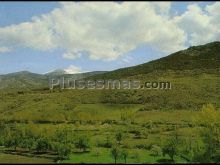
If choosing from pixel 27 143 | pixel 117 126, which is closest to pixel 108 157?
pixel 27 143

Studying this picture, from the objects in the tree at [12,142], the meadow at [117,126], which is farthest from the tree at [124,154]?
the tree at [12,142]

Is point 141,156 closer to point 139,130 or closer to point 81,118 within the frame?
point 139,130

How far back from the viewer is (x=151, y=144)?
8931 cm

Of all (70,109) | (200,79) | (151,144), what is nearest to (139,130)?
(151,144)

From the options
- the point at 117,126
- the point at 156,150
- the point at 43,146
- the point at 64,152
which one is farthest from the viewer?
the point at 117,126

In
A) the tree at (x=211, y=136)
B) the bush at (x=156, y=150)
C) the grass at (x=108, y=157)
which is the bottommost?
the grass at (x=108, y=157)

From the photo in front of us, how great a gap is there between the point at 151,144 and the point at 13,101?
113486 millimetres

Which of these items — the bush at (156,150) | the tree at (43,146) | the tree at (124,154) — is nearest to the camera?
the tree at (124,154)

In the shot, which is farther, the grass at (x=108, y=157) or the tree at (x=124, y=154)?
the tree at (x=124, y=154)

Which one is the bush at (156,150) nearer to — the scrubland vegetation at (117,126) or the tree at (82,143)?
the scrubland vegetation at (117,126)

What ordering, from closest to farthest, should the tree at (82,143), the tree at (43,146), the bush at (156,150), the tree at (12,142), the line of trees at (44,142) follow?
the bush at (156,150) < the line of trees at (44,142) < the tree at (82,143) < the tree at (43,146) < the tree at (12,142)

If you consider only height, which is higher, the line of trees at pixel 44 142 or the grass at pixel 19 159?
the line of trees at pixel 44 142

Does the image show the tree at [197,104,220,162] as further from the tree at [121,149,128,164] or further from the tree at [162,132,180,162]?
the tree at [121,149,128,164]

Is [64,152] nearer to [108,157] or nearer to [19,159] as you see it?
[19,159]
